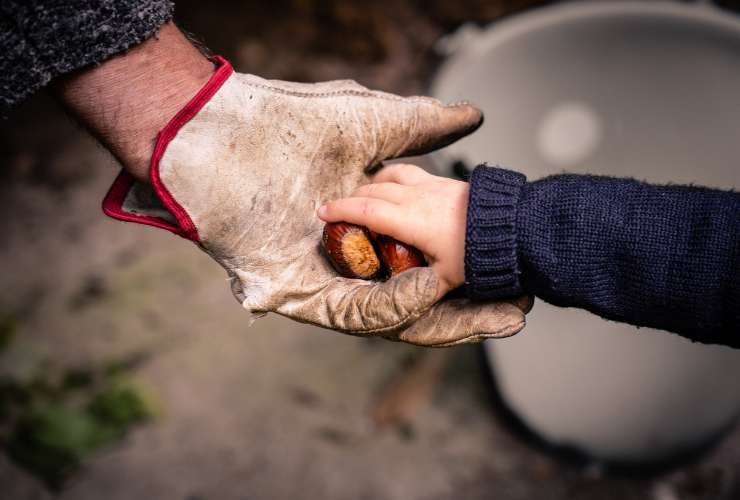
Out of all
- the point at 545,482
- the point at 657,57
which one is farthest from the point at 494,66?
the point at 545,482

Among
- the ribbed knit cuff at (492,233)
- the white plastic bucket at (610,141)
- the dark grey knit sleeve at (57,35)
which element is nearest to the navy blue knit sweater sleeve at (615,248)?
the ribbed knit cuff at (492,233)

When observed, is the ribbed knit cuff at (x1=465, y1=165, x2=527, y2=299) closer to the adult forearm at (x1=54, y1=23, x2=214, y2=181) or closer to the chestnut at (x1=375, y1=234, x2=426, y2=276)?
the chestnut at (x1=375, y1=234, x2=426, y2=276)

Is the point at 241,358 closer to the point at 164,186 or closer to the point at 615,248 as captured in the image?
the point at 164,186

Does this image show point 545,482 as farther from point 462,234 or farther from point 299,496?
point 462,234

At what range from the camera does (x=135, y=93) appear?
0.86 m

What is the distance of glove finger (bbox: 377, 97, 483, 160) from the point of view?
1003 millimetres

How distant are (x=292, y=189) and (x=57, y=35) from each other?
1.26ft

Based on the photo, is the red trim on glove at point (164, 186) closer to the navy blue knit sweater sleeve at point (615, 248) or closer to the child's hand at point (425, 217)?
the child's hand at point (425, 217)

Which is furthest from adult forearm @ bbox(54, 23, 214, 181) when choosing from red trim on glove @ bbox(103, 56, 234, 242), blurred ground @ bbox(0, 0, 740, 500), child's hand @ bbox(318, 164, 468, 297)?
blurred ground @ bbox(0, 0, 740, 500)

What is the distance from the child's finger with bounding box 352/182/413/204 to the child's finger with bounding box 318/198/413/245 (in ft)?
0.05

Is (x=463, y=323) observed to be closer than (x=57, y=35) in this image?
No

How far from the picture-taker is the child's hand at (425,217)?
2.96ft

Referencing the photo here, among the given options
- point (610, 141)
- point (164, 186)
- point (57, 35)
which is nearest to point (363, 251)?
point (164, 186)

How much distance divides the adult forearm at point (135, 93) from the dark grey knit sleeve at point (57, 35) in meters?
0.03
